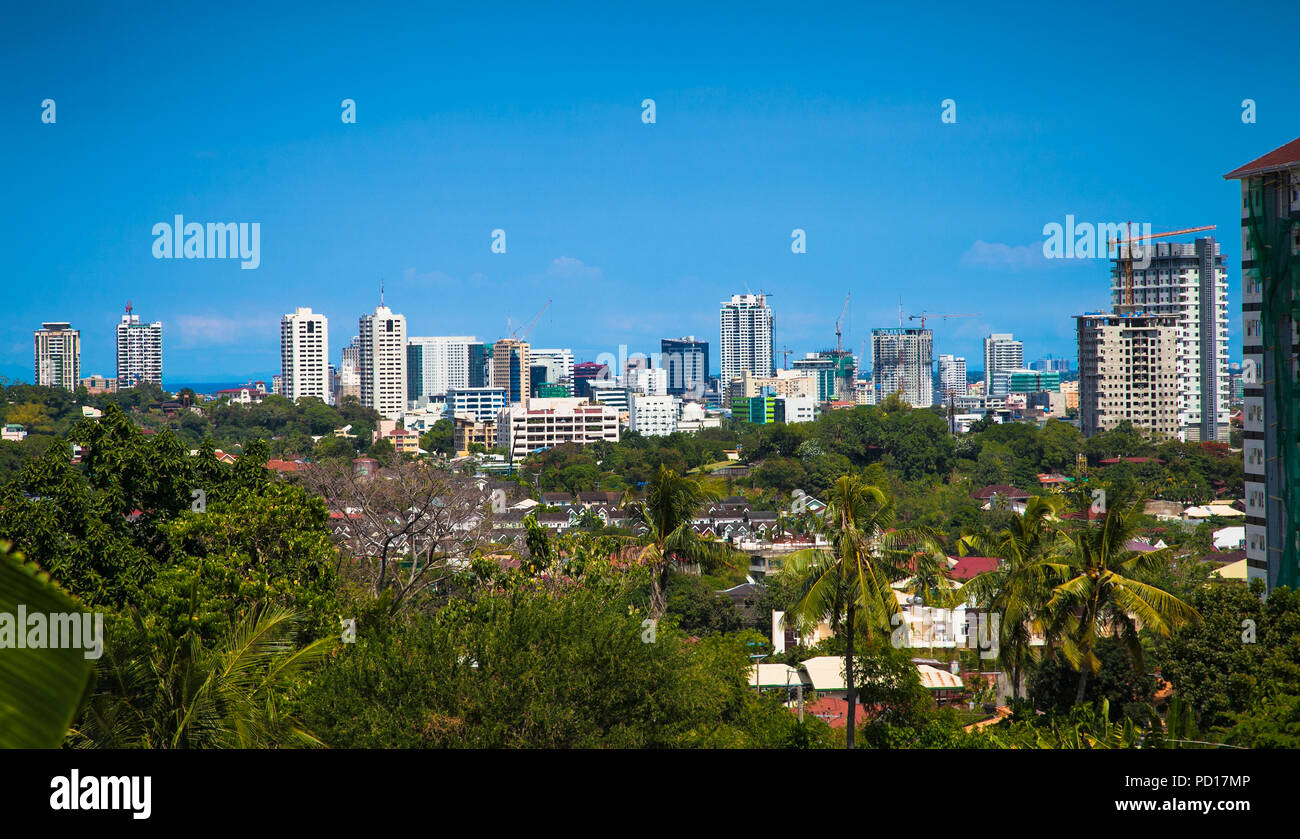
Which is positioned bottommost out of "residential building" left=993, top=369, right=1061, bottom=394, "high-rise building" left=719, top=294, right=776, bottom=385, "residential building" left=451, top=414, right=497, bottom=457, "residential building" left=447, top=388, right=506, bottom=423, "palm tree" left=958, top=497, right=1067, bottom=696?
"palm tree" left=958, top=497, right=1067, bottom=696

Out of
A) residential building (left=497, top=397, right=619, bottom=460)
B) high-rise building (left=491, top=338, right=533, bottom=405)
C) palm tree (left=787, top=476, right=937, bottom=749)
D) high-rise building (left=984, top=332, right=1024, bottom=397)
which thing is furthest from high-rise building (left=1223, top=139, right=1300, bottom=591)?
high-rise building (left=984, top=332, right=1024, bottom=397)

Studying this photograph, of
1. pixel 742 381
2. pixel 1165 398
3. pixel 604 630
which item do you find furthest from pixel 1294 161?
pixel 742 381

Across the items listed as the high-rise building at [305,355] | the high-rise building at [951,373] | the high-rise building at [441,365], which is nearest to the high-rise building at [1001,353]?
the high-rise building at [951,373]

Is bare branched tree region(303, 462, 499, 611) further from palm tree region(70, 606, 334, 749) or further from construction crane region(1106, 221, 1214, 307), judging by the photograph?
construction crane region(1106, 221, 1214, 307)

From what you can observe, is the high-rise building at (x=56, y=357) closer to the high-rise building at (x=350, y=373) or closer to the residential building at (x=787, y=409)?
the high-rise building at (x=350, y=373)
